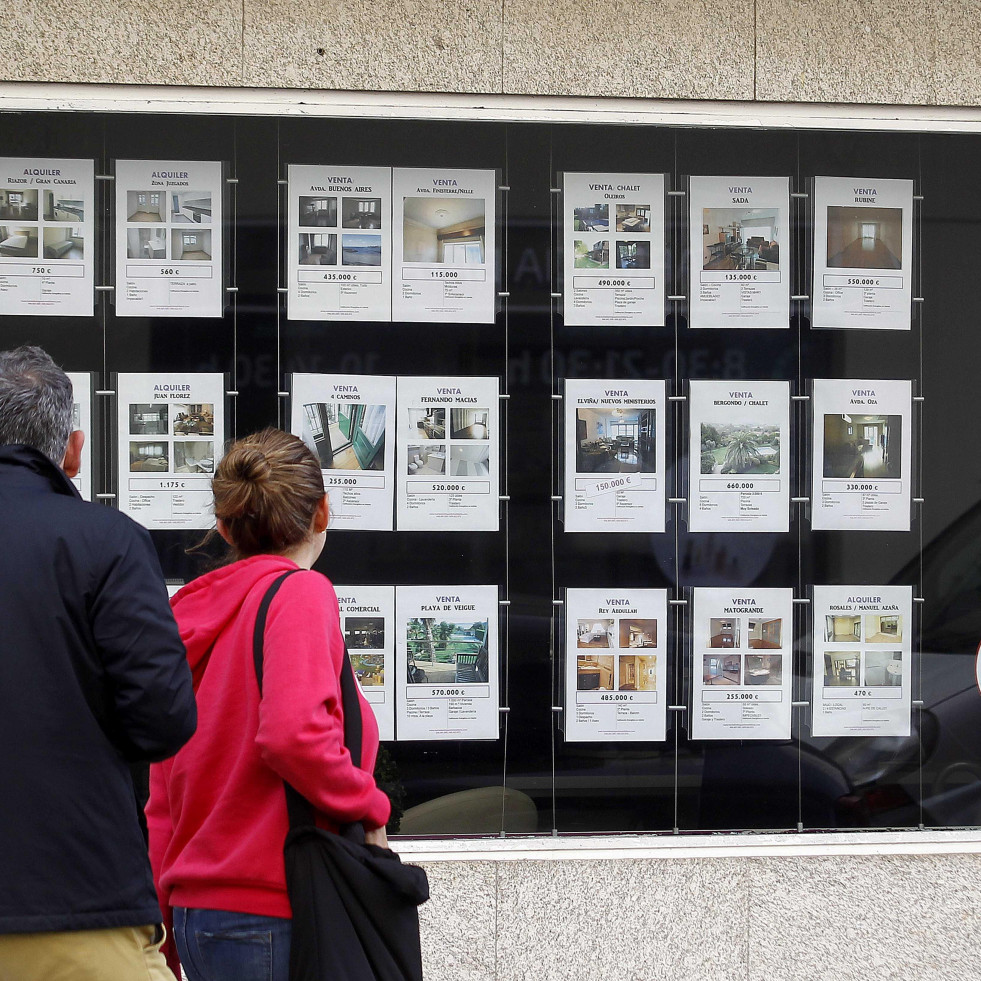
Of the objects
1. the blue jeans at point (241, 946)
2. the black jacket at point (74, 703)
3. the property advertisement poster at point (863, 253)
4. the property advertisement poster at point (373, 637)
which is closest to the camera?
the black jacket at point (74, 703)

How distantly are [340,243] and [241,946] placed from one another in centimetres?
248

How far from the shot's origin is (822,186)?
3.97 m

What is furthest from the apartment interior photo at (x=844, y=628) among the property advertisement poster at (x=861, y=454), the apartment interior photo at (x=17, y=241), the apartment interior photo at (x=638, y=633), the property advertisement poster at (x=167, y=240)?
the apartment interior photo at (x=17, y=241)

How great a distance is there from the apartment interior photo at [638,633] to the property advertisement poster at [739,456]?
0.39 m

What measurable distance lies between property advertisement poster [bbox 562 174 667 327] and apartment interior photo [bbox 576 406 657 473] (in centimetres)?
33

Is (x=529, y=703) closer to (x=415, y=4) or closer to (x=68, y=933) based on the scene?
(x=68, y=933)

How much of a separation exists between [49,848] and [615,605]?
7.57 ft

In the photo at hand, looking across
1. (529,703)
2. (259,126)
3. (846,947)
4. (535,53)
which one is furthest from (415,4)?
(846,947)

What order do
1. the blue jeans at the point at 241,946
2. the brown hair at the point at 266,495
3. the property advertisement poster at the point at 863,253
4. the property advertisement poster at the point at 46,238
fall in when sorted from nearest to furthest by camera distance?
the blue jeans at the point at 241,946
the brown hair at the point at 266,495
the property advertisement poster at the point at 46,238
the property advertisement poster at the point at 863,253

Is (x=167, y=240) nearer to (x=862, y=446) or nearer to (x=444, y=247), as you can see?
(x=444, y=247)

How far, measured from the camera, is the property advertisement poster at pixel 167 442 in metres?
3.76

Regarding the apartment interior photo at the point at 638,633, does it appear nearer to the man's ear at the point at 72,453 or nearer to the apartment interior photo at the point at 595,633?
the apartment interior photo at the point at 595,633

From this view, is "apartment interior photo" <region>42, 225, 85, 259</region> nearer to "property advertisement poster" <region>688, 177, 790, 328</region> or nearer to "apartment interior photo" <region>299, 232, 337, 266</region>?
"apartment interior photo" <region>299, 232, 337, 266</region>

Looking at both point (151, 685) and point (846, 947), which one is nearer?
point (151, 685)
